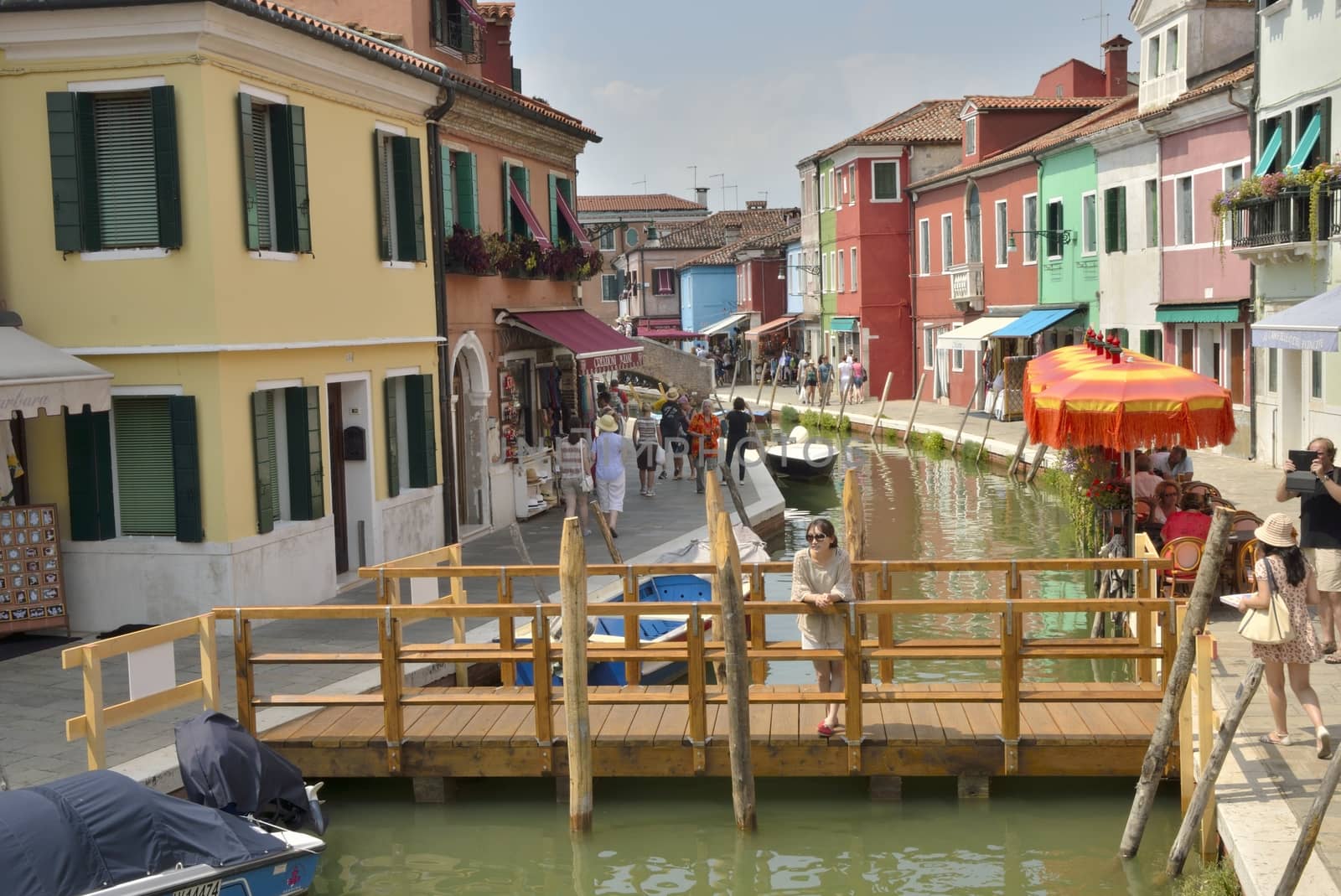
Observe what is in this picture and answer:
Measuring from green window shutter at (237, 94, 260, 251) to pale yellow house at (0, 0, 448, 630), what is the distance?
0.02m

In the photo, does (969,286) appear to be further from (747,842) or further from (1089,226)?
(747,842)

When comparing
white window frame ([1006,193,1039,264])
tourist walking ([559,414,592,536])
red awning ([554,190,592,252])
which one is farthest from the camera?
white window frame ([1006,193,1039,264])

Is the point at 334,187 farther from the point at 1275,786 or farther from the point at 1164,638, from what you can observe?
the point at 1275,786

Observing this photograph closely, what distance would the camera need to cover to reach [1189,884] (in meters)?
8.38

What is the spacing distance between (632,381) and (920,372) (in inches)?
567

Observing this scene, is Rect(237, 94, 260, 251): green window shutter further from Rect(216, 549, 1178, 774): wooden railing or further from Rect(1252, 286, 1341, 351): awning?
Rect(1252, 286, 1341, 351): awning

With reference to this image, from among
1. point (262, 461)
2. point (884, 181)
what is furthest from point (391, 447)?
point (884, 181)

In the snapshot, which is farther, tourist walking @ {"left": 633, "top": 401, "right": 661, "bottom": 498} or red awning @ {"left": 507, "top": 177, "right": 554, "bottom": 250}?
tourist walking @ {"left": 633, "top": 401, "right": 661, "bottom": 498}

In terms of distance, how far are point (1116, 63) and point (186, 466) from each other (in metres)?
33.0

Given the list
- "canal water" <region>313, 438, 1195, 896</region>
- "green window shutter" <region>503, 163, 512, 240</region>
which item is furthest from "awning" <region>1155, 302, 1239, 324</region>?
"canal water" <region>313, 438, 1195, 896</region>

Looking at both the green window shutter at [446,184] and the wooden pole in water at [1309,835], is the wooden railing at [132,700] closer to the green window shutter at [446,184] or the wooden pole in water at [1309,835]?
the wooden pole in water at [1309,835]

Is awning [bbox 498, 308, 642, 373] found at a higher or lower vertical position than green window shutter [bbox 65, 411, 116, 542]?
higher

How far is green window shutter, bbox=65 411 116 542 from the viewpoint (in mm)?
13797

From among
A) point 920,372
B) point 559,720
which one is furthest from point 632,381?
point 559,720
